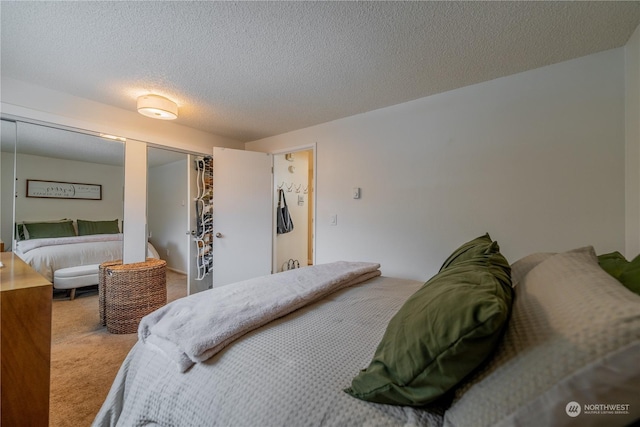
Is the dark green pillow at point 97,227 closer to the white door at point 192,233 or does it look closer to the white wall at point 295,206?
the white door at point 192,233

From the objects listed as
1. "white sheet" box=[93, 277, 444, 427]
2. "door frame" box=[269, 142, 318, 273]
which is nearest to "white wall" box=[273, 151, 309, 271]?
"door frame" box=[269, 142, 318, 273]

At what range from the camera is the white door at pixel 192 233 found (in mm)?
3258

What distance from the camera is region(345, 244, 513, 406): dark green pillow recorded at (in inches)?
22.0

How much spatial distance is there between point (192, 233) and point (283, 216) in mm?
1288

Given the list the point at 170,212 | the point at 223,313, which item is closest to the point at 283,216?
the point at 170,212

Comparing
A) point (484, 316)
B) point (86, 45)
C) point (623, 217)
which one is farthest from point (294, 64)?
point (623, 217)

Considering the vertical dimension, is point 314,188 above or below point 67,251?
above

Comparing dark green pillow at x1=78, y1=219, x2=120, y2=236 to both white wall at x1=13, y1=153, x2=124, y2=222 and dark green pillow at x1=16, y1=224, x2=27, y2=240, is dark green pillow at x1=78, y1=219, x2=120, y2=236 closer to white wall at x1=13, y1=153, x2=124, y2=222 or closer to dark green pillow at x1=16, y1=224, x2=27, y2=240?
white wall at x1=13, y1=153, x2=124, y2=222

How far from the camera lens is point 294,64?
6.00 ft

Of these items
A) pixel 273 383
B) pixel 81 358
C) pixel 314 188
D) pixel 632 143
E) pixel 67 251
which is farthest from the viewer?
pixel 314 188

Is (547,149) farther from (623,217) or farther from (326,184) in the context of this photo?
(326,184)

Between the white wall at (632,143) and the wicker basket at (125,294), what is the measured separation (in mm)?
3728

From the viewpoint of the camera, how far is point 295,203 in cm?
440

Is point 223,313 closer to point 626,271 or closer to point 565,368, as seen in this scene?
point 565,368
